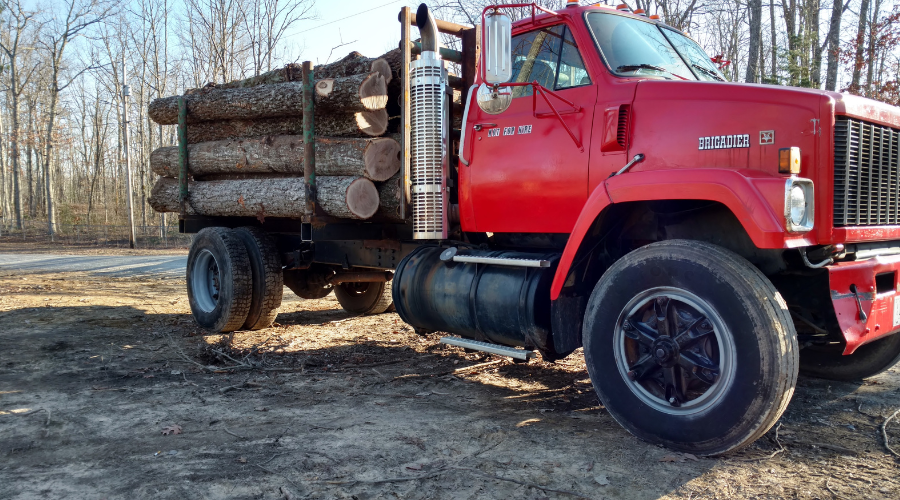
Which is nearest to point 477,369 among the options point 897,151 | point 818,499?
point 818,499

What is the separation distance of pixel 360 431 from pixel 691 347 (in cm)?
197

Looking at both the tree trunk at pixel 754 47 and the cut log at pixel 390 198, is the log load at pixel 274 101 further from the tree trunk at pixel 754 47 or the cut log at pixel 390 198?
the tree trunk at pixel 754 47

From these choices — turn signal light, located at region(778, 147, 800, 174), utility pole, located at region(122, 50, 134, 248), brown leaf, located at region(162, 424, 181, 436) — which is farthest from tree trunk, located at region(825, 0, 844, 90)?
utility pole, located at region(122, 50, 134, 248)

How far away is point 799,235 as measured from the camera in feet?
10.9

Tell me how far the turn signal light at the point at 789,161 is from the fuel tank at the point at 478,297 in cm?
154

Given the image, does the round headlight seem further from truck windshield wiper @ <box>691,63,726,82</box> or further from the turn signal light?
truck windshield wiper @ <box>691,63,726,82</box>

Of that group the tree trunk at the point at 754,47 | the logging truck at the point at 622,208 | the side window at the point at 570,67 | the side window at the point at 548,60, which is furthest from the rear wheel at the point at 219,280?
the tree trunk at the point at 754,47

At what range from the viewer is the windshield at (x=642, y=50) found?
4.42m

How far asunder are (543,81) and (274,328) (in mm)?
4394

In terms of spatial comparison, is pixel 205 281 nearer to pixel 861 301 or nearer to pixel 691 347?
pixel 691 347

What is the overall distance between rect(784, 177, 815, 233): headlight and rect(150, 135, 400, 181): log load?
3.39 metres

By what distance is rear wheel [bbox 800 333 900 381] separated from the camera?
15.3 feet

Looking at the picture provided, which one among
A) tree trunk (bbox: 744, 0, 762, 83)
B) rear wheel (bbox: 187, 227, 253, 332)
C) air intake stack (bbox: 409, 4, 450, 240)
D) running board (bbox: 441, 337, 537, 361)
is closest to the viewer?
running board (bbox: 441, 337, 537, 361)

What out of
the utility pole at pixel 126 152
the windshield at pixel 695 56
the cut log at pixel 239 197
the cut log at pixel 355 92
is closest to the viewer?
the windshield at pixel 695 56
